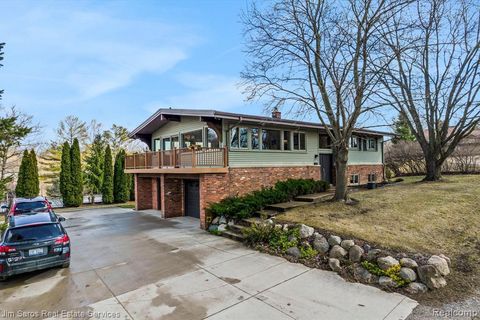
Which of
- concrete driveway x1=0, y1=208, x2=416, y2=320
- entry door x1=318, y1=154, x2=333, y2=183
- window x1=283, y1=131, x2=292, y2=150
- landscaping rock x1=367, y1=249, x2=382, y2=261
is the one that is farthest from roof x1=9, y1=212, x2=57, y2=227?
entry door x1=318, y1=154, x2=333, y2=183

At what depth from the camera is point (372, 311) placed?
15.0 feet

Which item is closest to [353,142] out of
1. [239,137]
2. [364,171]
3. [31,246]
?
[364,171]

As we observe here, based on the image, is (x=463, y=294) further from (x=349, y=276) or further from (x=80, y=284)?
(x=80, y=284)

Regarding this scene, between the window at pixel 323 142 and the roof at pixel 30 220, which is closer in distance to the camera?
the roof at pixel 30 220

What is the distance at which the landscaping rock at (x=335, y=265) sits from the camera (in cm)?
633

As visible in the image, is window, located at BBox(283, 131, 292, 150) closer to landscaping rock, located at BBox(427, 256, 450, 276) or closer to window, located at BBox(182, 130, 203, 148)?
window, located at BBox(182, 130, 203, 148)

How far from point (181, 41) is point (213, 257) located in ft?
35.1

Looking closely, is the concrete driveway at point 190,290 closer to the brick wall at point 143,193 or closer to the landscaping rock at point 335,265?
the landscaping rock at point 335,265

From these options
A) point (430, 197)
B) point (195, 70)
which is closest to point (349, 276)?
point (430, 197)

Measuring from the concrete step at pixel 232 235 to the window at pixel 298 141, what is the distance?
22.6 ft

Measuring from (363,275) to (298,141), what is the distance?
32.6ft

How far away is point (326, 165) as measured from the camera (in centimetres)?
1736

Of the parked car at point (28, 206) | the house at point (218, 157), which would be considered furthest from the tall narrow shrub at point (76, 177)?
the parked car at point (28, 206)

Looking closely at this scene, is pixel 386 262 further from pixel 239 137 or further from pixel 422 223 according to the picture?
pixel 239 137
